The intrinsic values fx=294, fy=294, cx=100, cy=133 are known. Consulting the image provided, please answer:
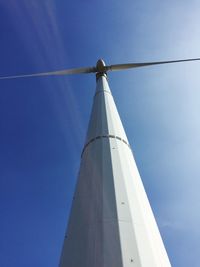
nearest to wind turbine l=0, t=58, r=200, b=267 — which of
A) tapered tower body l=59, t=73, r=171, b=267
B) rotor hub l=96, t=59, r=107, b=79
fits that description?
tapered tower body l=59, t=73, r=171, b=267

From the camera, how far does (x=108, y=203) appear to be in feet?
21.5

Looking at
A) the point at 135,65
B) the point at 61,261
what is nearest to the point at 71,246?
the point at 61,261

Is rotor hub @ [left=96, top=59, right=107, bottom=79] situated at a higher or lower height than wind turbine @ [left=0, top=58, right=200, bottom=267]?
higher

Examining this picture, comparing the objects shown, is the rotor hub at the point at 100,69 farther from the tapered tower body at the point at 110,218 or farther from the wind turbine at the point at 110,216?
the tapered tower body at the point at 110,218

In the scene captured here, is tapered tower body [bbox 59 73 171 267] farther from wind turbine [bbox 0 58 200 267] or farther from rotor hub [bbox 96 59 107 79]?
rotor hub [bbox 96 59 107 79]

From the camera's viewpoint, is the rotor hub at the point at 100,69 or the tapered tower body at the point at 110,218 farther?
the rotor hub at the point at 100,69

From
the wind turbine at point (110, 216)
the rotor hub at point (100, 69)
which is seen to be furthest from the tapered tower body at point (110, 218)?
the rotor hub at point (100, 69)

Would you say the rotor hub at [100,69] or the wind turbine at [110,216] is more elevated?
the rotor hub at [100,69]

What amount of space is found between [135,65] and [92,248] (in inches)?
519

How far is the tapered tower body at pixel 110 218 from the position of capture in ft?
17.9

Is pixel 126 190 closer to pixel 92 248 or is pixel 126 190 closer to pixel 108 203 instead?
pixel 108 203

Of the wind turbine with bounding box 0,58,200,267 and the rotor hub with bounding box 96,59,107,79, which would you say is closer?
the wind turbine with bounding box 0,58,200,267

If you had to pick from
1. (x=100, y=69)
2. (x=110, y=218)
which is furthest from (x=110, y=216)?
(x=100, y=69)

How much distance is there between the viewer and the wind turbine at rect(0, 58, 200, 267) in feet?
17.9
